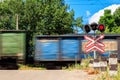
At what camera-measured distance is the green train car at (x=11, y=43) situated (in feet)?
104

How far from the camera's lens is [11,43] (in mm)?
31922

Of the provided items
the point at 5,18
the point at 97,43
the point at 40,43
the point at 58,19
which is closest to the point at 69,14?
the point at 58,19

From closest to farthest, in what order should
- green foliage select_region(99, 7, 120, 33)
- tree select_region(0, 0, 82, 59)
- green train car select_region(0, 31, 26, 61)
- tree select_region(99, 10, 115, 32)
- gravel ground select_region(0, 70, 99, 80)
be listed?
gravel ground select_region(0, 70, 99, 80), green train car select_region(0, 31, 26, 61), tree select_region(0, 0, 82, 59), green foliage select_region(99, 7, 120, 33), tree select_region(99, 10, 115, 32)

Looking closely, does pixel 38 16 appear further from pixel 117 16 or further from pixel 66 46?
pixel 66 46

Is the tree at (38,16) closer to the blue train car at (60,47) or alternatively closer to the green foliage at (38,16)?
the green foliage at (38,16)

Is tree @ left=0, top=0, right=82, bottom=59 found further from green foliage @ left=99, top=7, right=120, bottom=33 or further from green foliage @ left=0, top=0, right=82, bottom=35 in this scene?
green foliage @ left=99, top=7, right=120, bottom=33

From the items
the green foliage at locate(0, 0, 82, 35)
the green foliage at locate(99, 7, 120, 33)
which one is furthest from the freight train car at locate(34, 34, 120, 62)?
the green foliage at locate(99, 7, 120, 33)

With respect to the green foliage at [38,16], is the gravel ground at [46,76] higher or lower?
lower

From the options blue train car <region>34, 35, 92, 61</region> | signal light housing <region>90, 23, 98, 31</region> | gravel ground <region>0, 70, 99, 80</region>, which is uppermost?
signal light housing <region>90, 23, 98, 31</region>

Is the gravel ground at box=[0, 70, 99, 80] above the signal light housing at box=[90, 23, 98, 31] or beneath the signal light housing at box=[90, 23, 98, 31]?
beneath

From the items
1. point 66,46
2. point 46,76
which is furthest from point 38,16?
point 46,76

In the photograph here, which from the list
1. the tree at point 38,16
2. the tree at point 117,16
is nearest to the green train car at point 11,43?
the tree at point 38,16

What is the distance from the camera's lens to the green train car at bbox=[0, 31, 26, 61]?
31.8 m

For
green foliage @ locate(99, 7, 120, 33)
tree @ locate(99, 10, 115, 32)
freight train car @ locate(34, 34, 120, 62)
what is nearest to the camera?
freight train car @ locate(34, 34, 120, 62)
